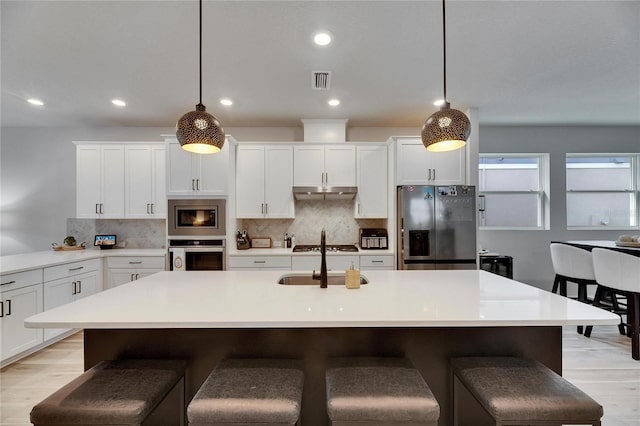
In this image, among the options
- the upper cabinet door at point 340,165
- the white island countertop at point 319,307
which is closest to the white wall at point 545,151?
the upper cabinet door at point 340,165

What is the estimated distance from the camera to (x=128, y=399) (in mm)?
1210

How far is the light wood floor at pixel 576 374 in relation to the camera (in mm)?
2160

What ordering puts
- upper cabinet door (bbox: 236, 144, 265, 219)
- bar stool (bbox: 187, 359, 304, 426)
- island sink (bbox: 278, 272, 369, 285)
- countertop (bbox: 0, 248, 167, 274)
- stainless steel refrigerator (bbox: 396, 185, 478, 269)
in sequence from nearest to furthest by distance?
bar stool (bbox: 187, 359, 304, 426), island sink (bbox: 278, 272, 369, 285), countertop (bbox: 0, 248, 167, 274), stainless steel refrigerator (bbox: 396, 185, 478, 269), upper cabinet door (bbox: 236, 144, 265, 219)

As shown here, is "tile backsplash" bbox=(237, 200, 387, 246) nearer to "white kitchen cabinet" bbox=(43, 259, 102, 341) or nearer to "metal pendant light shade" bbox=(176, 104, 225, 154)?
"white kitchen cabinet" bbox=(43, 259, 102, 341)

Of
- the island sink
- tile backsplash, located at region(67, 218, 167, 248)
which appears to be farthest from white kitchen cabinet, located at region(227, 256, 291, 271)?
the island sink

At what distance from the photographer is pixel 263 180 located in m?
4.13

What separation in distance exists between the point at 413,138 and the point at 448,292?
2621 millimetres

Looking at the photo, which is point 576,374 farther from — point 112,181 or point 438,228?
point 112,181

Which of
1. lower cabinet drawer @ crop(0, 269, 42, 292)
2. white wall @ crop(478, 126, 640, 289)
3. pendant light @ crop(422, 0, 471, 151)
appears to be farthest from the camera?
white wall @ crop(478, 126, 640, 289)

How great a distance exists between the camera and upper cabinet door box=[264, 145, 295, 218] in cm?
413

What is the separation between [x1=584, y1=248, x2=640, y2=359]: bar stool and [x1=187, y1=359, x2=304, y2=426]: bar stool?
133 inches

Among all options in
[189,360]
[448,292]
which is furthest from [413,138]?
[189,360]

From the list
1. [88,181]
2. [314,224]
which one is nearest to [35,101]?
[88,181]

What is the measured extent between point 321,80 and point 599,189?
4.86m
